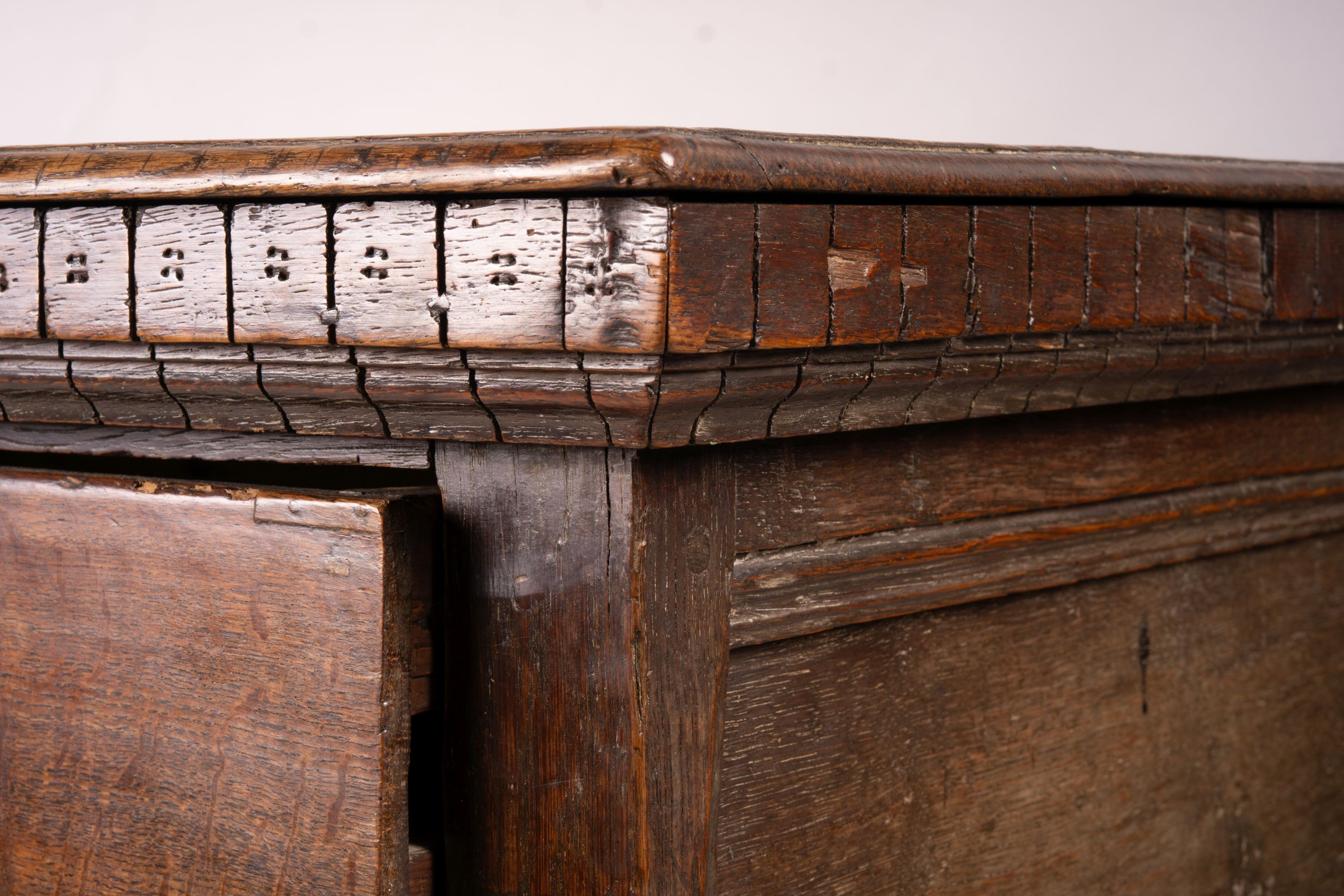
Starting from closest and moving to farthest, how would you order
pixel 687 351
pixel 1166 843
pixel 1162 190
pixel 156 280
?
Answer: pixel 687 351
pixel 156 280
pixel 1162 190
pixel 1166 843

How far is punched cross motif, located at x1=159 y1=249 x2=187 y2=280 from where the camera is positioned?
2.24 ft

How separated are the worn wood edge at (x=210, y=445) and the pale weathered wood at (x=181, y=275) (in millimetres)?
89

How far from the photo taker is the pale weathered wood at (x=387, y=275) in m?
0.62

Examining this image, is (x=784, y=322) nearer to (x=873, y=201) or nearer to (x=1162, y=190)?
(x=873, y=201)

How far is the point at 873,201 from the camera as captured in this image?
2.20 ft

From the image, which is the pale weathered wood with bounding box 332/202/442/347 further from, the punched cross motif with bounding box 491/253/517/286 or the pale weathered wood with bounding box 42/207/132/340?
the pale weathered wood with bounding box 42/207/132/340

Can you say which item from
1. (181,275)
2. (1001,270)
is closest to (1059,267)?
(1001,270)

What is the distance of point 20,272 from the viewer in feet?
2.39

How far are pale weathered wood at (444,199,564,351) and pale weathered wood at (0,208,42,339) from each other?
28cm

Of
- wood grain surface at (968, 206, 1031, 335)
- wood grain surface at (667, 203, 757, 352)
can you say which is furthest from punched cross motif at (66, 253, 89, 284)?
wood grain surface at (968, 206, 1031, 335)

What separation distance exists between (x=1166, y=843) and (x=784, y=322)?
66 centimetres

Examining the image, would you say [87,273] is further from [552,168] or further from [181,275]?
[552,168]

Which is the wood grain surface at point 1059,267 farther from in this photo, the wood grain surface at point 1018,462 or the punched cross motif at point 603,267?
the punched cross motif at point 603,267

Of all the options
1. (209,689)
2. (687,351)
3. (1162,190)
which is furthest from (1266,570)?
(209,689)
